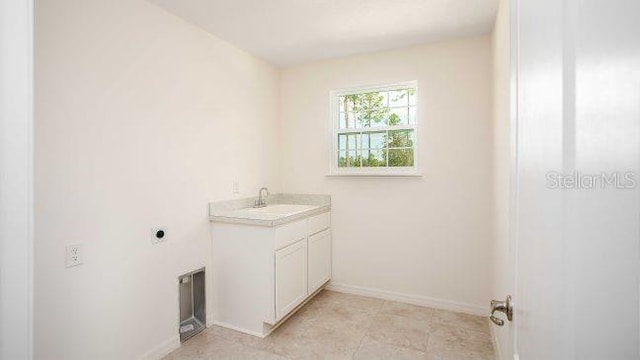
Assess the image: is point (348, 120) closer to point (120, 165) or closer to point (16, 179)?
point (120, 165)

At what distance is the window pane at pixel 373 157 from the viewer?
129 inches

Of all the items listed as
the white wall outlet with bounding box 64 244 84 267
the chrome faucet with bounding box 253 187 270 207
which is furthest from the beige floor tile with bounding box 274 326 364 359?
the white wall outlet with bounding box 64 244 84 267

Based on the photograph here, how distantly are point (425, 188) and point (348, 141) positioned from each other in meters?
1.03

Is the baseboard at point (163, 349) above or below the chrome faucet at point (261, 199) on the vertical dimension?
below

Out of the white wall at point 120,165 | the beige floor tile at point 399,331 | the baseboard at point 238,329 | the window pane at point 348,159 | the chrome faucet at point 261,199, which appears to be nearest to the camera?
the white wall at point 120,165

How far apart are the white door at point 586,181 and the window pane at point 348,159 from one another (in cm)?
285

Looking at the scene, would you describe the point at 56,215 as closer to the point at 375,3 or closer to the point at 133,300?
the point at 133,300

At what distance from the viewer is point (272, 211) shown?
123 inches

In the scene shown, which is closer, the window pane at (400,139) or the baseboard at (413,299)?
the baseboard at (413,299)

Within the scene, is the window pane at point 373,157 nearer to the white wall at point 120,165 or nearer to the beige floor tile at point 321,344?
the white wall at point 120,165

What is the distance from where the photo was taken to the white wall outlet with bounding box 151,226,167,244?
2.17 m

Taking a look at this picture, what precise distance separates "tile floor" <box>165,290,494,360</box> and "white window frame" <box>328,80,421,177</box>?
140cm

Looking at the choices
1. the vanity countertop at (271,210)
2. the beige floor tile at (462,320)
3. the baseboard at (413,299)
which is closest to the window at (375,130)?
the vanity countertop at (271,210)

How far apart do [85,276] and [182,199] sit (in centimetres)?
82
